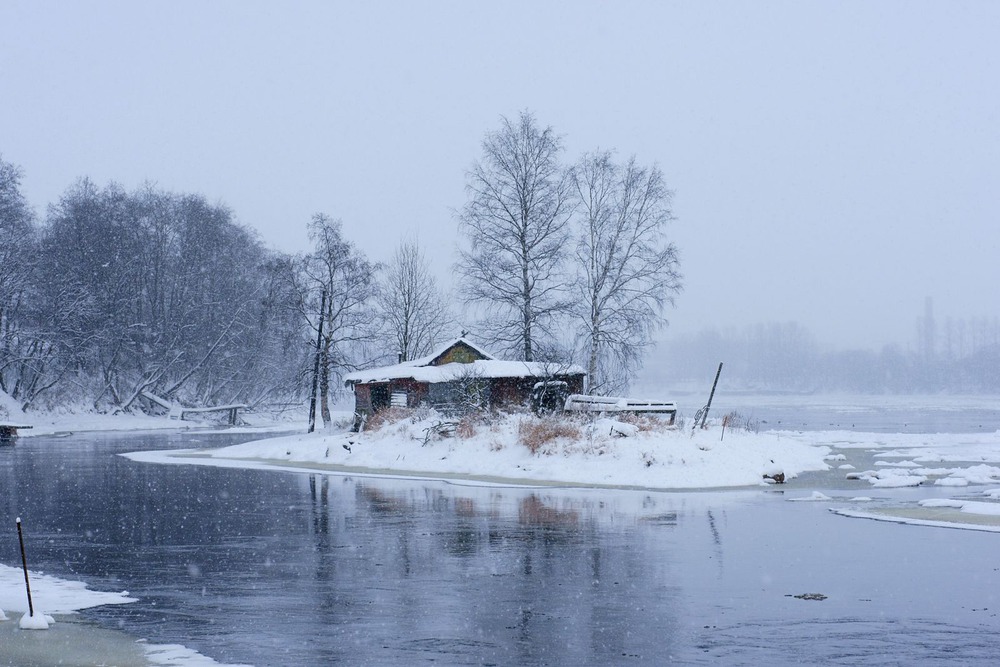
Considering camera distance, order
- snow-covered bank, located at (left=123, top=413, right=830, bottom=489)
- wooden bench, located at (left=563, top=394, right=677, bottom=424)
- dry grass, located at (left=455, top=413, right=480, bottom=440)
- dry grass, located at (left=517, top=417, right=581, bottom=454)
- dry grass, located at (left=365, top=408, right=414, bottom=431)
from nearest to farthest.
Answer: snow-covered bank, located at (left=123, top=413, right=830, bottom=489)
dry grass, located at (left=517, top=417, right=581, bottom=454)
dry grass, located at (left=455, top=413, right=480, bottom=440)
wooden bench, located at (left=563, top=394, right=677, bottom=424)
dry grass, located at (left=365, top=408, right=414, bottom=431)

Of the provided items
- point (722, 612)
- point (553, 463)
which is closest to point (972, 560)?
point (722, 612)

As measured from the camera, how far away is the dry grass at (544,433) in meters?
28.7

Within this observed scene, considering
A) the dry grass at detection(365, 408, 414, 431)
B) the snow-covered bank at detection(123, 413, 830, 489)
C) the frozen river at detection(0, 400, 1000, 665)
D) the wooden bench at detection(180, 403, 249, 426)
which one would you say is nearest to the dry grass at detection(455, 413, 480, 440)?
the snow-covered bank at detection(123, 413, 830, 489)

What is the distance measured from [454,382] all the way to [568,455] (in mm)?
12566

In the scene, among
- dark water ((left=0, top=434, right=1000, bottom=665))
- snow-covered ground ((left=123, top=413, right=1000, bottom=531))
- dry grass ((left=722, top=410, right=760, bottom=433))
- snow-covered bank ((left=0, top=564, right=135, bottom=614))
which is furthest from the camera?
dry grass ((left=722, top=410, right=760, bottom=433))

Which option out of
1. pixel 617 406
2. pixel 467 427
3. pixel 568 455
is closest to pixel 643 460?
pixel 568 455

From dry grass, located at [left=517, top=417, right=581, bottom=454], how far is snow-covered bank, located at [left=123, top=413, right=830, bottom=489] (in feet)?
0.13

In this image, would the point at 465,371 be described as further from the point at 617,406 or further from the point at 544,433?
the point at 544,433

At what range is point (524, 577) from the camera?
42.2 feet

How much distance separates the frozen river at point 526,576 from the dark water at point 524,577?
1.7 inches

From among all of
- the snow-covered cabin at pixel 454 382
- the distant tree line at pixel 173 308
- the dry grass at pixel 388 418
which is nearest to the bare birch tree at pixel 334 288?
the distant tree line at pixel 173 308

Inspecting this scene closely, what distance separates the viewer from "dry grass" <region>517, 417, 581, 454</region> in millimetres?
28734

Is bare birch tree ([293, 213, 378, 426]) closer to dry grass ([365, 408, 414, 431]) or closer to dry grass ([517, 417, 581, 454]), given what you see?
dry grass ([365, 408, 414, 431])

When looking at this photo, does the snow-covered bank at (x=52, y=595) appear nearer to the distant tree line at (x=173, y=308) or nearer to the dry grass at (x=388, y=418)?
the dry grass at (x=388, y=418)
